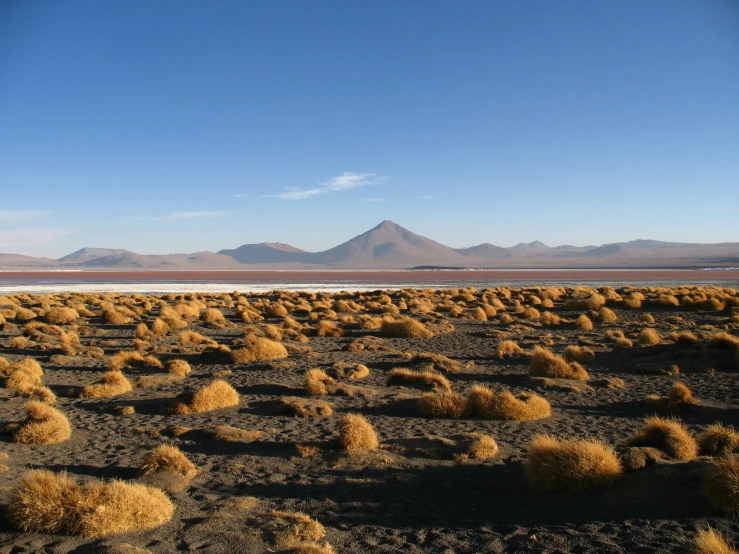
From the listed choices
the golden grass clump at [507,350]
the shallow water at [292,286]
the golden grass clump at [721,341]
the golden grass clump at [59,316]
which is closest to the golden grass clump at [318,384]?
the golden grass clump at [507,350]

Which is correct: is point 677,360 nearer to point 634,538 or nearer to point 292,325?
point 634,538

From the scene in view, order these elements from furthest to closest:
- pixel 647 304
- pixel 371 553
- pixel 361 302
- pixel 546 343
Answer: pixel 361 302 → pixel 647 304 → pixel 546 343 → pixel 371 553

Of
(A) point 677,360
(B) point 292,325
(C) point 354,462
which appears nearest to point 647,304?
(A) point 677,360

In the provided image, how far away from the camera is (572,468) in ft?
22.7

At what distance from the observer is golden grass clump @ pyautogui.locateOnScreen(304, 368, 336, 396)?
1297 centimetres

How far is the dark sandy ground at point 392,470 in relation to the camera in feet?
19.1

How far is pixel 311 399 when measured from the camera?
12.5m

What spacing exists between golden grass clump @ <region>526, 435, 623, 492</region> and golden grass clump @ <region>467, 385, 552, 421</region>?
3519 mm

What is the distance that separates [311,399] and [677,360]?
432 inches

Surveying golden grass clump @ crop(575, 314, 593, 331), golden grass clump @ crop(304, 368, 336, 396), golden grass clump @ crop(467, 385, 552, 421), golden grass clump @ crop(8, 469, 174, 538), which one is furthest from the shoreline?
golden grass clump @ crop(8, 469, 174, 538)

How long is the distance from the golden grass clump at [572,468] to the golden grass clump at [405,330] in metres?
15.9

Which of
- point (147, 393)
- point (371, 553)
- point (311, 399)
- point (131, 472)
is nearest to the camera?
point (371, 553)

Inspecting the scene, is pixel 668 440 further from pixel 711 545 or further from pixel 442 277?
pixel 442 277

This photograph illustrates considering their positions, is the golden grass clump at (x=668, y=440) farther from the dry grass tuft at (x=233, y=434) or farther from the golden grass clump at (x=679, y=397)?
the dry grass tuft at (x=233, y=434)
